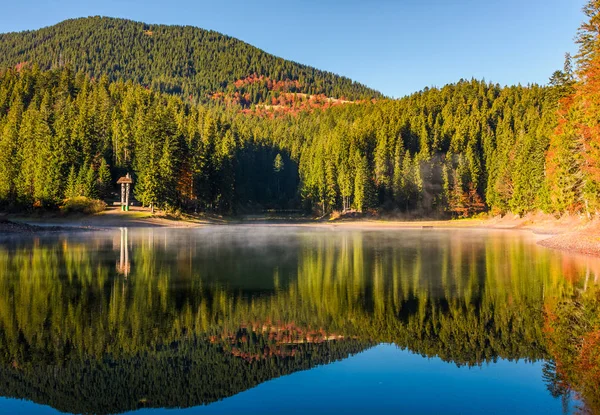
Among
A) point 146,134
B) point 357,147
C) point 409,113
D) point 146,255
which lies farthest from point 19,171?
point 409,113

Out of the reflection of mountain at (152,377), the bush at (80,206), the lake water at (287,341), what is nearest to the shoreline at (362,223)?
the bush at (80,206)

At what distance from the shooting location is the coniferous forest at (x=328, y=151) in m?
57.8

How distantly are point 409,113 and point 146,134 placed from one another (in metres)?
76.1

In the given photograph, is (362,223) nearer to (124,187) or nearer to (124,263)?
(124,187)

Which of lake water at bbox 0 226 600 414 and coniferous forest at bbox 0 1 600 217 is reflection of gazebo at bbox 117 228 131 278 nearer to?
lake water at bbox 0 226 600 414

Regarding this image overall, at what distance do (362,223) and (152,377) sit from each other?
8707 cm

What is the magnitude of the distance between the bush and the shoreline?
1146 mm

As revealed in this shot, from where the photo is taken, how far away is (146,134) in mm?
85562

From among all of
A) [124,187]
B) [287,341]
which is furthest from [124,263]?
[124,187]

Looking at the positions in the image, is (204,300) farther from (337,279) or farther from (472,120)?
(472,120)

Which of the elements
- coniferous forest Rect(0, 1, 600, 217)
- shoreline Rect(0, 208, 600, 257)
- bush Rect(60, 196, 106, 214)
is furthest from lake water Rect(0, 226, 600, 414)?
bush Rect(60, 196, 106, 214)

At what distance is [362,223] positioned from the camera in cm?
9675

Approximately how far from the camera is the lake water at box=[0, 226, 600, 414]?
10016 mm

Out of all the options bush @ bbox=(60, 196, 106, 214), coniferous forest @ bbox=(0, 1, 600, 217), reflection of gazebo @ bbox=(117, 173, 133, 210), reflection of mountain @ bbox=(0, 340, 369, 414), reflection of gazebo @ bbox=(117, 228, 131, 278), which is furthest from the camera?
reflection of gazebo @ bbox=(117, 173, 133, 210)
